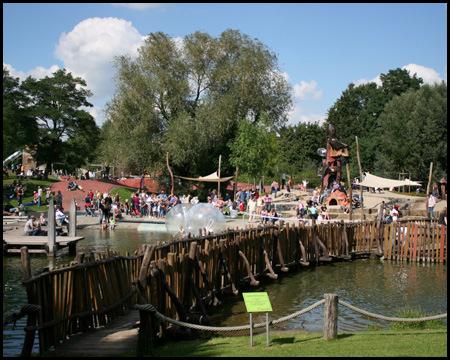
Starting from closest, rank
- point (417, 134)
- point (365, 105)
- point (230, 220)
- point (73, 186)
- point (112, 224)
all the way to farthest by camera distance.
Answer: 1. point (112, 224)
2. point (230, 220)
3. point (73, 186)
4. point (417, 134)
5. point (365, 105)

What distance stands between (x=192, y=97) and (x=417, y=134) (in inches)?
973

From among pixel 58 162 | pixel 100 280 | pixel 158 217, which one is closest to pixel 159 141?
pixel 158 217

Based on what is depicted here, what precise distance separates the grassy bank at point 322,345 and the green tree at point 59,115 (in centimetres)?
7345

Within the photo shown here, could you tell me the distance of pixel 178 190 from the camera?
200ft

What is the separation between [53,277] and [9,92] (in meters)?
70.9

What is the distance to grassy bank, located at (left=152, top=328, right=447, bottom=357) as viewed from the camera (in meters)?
11.3

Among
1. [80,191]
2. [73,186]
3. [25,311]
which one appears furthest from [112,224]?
[25,311]

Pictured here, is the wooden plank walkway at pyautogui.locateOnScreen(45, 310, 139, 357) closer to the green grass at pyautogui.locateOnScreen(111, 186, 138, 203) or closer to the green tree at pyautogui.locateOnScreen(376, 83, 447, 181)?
the green grass at pyautogui.locateOnScreen(111, 186, 138, 203)

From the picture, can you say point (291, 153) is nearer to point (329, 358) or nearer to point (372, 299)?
point (372, 299)

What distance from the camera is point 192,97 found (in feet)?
202

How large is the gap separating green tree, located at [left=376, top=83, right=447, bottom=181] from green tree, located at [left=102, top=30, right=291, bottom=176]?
17116 millimetres

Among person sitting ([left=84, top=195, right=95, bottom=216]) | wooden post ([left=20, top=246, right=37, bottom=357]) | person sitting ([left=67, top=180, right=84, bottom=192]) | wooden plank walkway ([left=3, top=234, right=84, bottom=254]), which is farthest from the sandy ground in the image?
wooden post ([left=20, top=246, right=37, bottom=357])

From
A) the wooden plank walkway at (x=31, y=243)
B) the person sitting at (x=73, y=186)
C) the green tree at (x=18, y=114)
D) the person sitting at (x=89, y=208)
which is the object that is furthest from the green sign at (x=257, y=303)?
the green tree at (x=18, y=114)

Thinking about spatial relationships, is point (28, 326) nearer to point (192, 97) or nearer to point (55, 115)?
point (192, 97)
